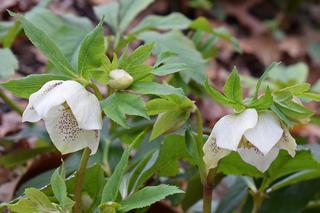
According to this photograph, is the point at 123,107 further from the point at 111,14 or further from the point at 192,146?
the point at 111,14

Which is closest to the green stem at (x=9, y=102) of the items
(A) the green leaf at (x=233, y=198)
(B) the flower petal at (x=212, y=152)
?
(A) the green leaf at (x=233, y=198)

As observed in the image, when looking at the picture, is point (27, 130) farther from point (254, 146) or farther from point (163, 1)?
point (163, 1)

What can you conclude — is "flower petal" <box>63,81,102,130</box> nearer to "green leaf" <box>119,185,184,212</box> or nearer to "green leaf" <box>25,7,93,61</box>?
"green leaf" <box>119,185,184,212</box>

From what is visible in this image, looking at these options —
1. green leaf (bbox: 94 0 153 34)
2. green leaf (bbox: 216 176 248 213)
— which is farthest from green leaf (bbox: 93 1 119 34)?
green leaf (bbox: 216 176 248 213)

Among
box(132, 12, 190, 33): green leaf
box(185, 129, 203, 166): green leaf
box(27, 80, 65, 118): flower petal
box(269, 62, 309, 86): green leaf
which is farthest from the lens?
box(269, 62, 309, 86): green leaf

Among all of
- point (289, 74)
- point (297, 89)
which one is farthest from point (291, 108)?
point (289, 74)

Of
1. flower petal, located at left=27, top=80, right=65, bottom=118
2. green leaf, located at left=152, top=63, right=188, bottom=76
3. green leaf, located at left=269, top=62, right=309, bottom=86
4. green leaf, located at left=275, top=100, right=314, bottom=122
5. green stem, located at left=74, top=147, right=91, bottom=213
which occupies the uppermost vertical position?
flower petal, located at left=27, top=80, right=65, bottom=118

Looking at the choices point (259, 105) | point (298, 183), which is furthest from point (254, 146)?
point (298, 183)

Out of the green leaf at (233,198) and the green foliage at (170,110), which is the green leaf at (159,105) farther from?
the green leaf at (233,198)
